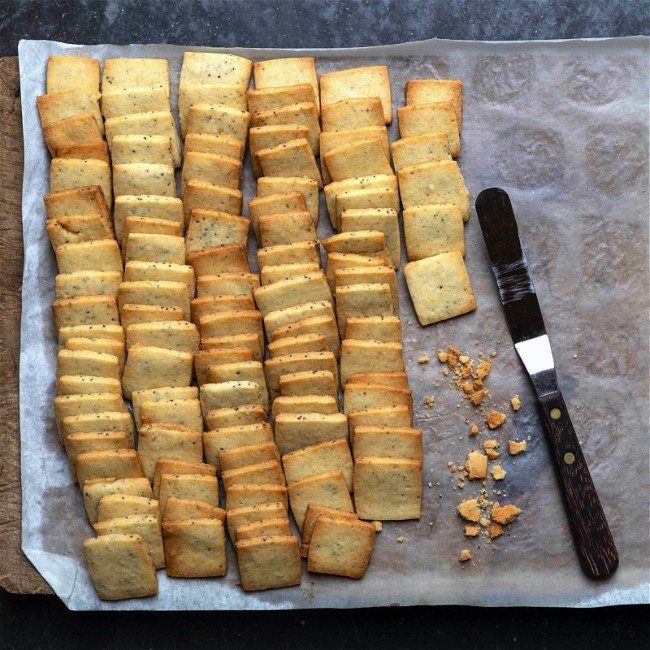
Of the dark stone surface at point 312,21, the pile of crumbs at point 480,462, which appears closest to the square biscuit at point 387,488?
the pile of crumbs at point 480,462

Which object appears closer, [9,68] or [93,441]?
[93,441]

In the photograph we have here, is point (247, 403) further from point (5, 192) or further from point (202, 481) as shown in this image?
point (5, 192)

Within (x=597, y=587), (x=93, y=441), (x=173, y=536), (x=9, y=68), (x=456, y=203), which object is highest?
(x=9, y=68)

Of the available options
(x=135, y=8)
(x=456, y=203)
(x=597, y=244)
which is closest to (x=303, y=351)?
(x=456, y=203)

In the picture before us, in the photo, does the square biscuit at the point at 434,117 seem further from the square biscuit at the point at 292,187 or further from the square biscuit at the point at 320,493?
the square biscuit at the point at 320,493

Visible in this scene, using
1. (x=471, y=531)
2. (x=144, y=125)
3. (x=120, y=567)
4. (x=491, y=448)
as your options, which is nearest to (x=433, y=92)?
(x=144, y=125)

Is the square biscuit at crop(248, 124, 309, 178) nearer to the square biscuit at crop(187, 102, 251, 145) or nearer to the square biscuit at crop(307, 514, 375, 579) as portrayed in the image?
the square biscuit at crop(187, 102, 251, 145)

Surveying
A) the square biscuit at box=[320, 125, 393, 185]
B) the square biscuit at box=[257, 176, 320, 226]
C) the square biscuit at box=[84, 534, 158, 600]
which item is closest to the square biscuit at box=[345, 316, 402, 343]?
the square biscuit at box=[257, 176, 320, 226]
